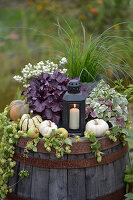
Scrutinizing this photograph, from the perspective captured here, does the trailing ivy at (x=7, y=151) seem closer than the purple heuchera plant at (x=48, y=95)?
Yes

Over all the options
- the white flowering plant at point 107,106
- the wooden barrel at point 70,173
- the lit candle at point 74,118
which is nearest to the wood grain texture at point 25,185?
the wooden barrel at point 70,173

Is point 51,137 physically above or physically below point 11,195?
above

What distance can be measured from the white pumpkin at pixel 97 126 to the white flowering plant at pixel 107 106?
10 centimetres

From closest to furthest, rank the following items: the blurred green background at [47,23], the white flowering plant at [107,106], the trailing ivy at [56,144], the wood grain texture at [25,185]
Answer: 1. the trailing ivy at [56,144]
2. the wood grain texture at [25,185]
3. the white flowering plant at [107,106]
4. the blurred green background at [47,23]

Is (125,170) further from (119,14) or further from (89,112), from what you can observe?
(119,14)

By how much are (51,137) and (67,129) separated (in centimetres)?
16

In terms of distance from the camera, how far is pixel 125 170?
92.5 inches

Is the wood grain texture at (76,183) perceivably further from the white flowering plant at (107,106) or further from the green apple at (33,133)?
the white flowering plant at (107,106)

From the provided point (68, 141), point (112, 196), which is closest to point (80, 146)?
point (68, 141)

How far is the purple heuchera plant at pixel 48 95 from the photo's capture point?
238 cm

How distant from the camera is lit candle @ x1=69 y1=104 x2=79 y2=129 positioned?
7.35ft

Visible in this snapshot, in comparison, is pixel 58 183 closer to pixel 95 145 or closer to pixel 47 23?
pixel 95 145

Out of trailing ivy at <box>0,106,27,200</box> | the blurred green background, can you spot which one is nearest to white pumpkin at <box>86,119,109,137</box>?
trailing ivy at <box>0,106,27,200</box>

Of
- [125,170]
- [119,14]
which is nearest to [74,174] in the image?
[125,170]
